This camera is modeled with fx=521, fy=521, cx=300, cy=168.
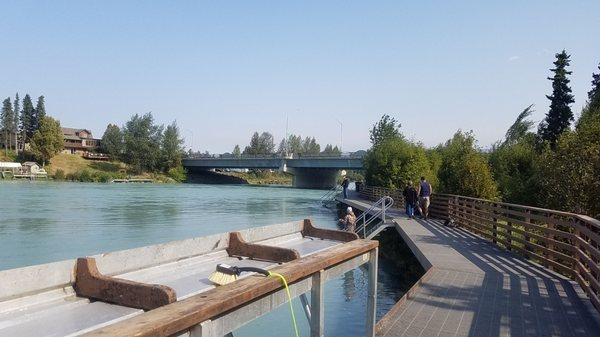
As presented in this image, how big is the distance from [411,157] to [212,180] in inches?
2975

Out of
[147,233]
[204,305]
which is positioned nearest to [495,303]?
[204,305]

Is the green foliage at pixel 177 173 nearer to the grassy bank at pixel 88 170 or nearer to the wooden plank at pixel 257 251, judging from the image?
the grassy bank at pixel 88 170

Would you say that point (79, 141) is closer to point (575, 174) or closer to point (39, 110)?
point (39, 110)

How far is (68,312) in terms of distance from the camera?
2.72 m

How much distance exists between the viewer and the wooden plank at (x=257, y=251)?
13.0 feet

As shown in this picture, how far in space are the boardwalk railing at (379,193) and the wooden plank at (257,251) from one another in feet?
85.9

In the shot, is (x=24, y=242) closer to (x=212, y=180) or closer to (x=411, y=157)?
(x=411, y=157)

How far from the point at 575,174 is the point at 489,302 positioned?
8.52 metres

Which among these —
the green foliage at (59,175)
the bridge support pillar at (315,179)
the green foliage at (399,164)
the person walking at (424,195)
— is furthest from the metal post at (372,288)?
the green foliage at (59,175)

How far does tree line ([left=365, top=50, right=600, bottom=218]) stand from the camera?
14.6m

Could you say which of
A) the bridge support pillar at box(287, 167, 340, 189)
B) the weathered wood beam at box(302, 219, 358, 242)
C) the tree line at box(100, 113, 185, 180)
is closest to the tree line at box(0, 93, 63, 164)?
the tree line at box(100, 113, 185, 180)

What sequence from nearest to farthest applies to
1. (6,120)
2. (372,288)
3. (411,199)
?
(372,288) → (411,199) → (6,120)

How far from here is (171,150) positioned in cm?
10269

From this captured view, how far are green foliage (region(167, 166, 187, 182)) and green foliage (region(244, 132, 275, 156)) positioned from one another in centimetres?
7225
